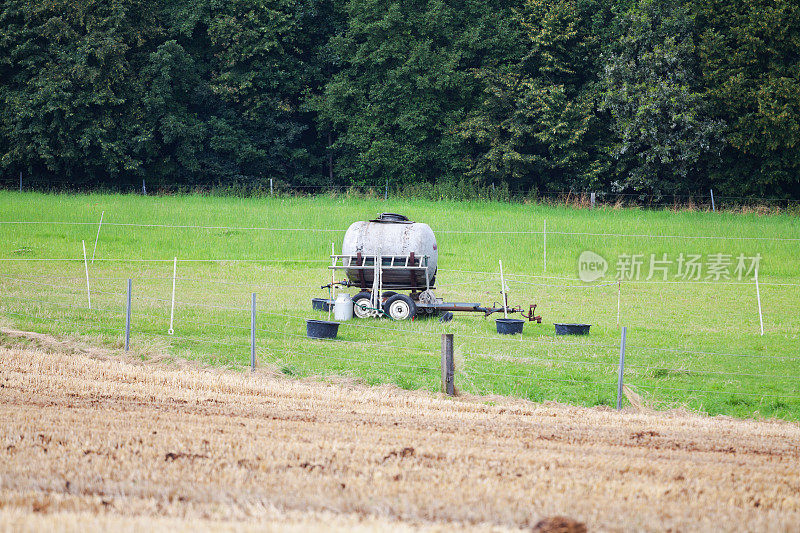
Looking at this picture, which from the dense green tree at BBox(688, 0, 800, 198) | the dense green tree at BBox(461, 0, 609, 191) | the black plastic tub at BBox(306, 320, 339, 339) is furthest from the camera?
the dense green tree at BBox(461, 0, 609, 191)

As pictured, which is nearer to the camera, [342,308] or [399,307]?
[342,308]

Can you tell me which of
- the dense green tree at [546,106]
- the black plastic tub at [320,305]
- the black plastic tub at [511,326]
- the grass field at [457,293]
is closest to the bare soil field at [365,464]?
the grass field at [457,293]

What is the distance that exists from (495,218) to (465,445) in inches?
1097

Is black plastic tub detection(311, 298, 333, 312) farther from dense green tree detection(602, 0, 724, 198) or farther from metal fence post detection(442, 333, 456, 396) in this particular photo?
dense green tree detection(602, 0, 724, 198)

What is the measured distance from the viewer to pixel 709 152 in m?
42.2

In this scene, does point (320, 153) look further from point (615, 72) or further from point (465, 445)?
point (465, 445)

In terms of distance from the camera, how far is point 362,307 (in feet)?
62.0

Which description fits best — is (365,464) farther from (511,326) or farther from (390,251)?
(390,251)

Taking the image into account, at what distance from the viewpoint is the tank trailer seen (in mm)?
18891

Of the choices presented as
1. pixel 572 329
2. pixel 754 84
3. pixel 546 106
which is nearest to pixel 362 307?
pixel 572 329

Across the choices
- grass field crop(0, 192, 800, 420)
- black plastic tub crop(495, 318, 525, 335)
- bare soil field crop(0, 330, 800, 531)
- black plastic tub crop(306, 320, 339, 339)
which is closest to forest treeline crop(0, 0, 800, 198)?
grass field crop(0, 192, 800, 420)

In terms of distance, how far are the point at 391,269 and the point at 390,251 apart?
1.38 feet

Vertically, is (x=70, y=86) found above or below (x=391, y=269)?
above

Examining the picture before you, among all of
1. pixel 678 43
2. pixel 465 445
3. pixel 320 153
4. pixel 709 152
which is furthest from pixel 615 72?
pixel 465 445
